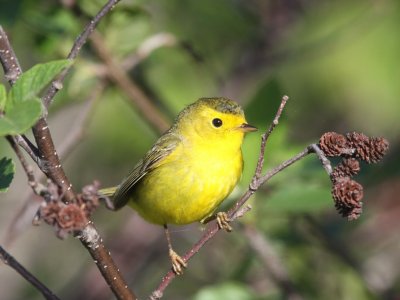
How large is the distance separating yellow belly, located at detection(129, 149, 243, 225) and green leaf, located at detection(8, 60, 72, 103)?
1.84m

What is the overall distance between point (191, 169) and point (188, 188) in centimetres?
12

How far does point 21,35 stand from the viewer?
17.5 feet

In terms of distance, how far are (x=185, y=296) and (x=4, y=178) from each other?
340 centimetres

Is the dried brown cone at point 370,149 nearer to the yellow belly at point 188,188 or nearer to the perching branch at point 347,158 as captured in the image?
the perching branch at point 347,158

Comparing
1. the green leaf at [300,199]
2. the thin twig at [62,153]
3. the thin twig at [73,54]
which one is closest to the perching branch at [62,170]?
the thin twig at [73,54]

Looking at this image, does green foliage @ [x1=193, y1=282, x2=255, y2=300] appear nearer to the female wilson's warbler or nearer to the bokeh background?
the bokeh background

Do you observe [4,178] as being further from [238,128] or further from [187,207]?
[238,128]

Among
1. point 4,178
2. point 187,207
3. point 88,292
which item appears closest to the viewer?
point 4,178

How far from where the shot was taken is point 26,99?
2.05 metres

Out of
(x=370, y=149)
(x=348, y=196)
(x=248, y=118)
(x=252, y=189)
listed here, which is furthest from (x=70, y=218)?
(x=248, y=118)

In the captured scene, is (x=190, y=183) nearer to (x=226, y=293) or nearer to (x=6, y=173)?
(x=226, y=293)

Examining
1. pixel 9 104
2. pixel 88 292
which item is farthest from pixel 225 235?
pixel 9 104

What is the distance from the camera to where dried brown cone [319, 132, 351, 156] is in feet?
7.62

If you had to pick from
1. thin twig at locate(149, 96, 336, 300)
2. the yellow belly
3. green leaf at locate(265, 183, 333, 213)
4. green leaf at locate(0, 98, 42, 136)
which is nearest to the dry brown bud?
green leaf at locate(0, 98, 42, 136)
